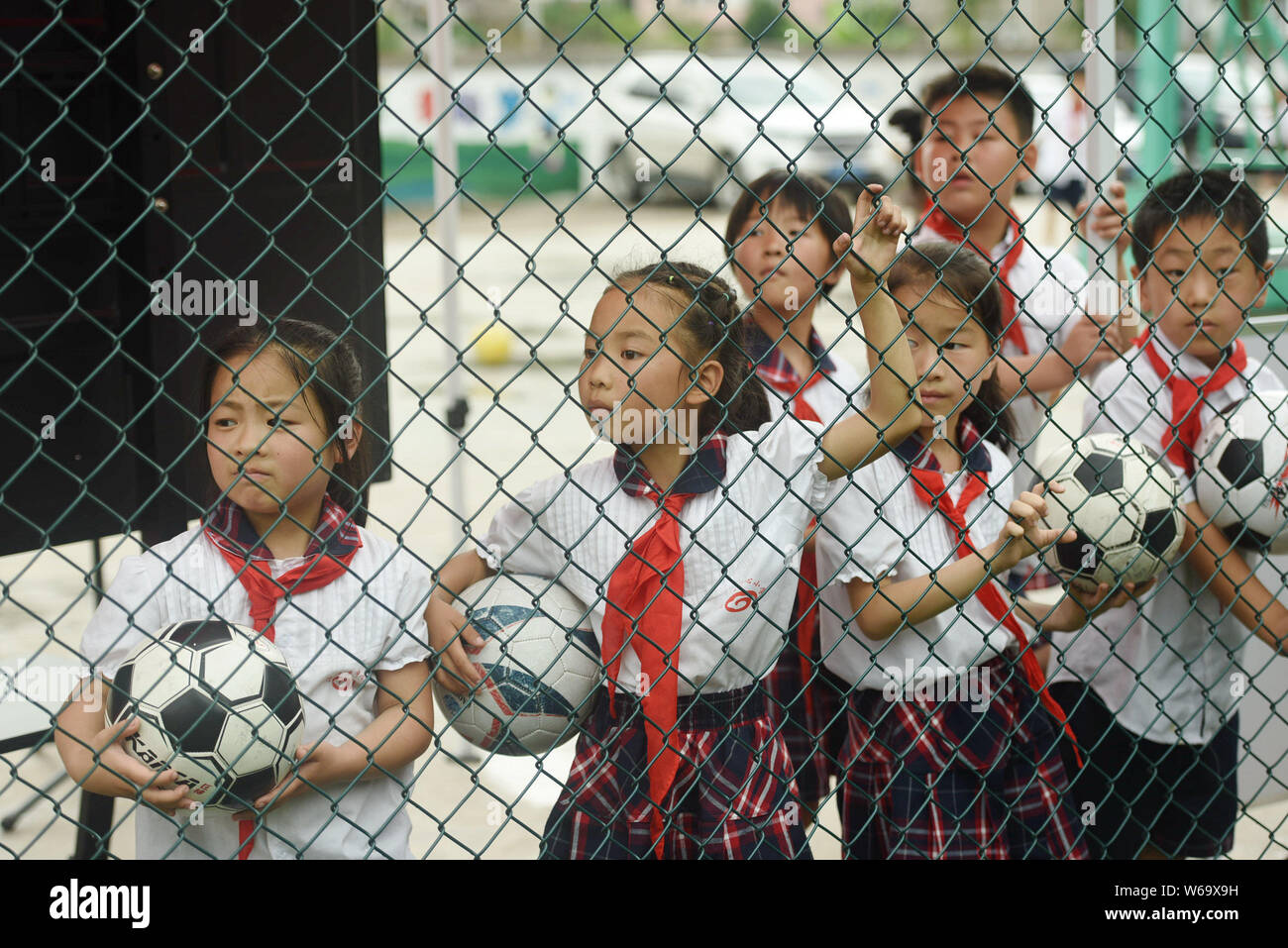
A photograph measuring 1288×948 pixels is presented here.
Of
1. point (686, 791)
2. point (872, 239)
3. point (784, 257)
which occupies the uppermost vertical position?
point (784, 257)

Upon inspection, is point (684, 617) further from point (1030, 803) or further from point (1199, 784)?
point (1199, 784)

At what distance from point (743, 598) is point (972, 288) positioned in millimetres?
802

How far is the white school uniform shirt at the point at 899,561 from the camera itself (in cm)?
247

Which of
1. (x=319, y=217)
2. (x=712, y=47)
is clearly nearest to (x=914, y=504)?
(x=319, y=217)

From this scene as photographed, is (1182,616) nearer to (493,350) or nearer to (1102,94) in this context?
(1102,94)

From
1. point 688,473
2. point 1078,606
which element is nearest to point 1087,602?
point 1078,606

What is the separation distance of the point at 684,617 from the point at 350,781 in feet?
2.02

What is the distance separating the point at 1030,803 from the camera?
2674 millimetres

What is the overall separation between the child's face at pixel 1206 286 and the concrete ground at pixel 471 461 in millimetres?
737

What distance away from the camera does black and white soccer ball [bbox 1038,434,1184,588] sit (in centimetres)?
256

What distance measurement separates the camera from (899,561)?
2473 millimetres

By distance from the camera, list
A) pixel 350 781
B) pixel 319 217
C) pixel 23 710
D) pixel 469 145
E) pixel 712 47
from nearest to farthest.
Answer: pixel 350 781 → pixel 23 710 → pixel 319 217 → pixel 469 145 → pixel 712 47

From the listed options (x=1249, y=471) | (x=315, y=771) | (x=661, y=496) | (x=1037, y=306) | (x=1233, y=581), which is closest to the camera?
(x=315, y=771)

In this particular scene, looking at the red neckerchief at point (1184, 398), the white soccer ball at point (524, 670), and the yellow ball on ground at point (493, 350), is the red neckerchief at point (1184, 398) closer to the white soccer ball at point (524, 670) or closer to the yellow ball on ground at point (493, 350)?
the white soccer ball at point (524, 670)
